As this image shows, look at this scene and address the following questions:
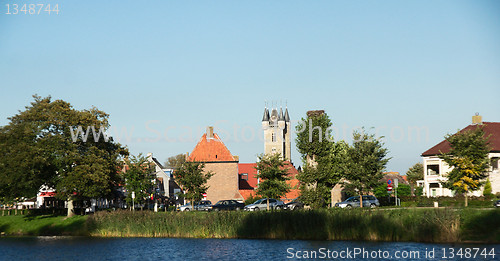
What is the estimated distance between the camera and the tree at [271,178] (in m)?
67.8

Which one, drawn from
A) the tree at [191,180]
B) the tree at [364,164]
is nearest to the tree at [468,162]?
the tree at [364,164]

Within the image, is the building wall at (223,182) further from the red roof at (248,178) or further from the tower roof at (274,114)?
the tower roof at (274,114)

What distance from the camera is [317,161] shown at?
6231 centimetres

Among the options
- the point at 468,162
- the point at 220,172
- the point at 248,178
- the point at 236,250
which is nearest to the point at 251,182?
the point at 248,178

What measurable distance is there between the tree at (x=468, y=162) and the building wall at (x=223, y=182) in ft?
171

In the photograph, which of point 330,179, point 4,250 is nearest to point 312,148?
point 330,179

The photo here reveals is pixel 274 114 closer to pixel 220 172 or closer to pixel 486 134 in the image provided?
pixel 220 172

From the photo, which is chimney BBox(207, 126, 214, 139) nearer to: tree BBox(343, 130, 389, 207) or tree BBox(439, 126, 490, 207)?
tree BBox(343, 130, 389, 207)

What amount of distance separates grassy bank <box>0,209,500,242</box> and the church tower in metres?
104

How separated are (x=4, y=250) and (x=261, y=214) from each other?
19931 mm

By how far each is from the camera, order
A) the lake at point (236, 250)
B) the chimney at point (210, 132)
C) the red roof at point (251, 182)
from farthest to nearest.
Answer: the chimney at point (210, 132) < the red roof at point (251, 182) < the lake at point (236, 250)

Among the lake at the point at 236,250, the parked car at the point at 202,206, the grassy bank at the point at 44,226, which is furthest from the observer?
the parked car at the point at 202,206

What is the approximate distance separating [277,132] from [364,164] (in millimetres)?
98214

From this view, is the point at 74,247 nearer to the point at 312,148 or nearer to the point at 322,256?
the point at 322,256
